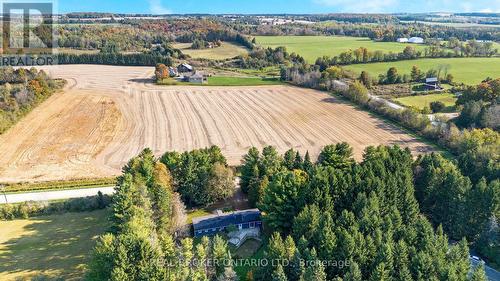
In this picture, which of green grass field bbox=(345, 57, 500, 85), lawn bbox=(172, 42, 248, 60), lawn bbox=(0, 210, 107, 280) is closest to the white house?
green grass field bbox=(345, 57, 500, 85)

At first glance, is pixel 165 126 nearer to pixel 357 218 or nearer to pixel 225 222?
pixel 225 222

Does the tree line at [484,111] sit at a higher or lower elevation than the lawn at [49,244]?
higher

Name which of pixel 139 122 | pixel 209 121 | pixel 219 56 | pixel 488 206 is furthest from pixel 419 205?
pixel 219 56

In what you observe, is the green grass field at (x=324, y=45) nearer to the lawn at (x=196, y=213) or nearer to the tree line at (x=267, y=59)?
the tree line at (x=267, y=59)

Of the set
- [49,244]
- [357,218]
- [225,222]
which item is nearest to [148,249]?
[225,222]

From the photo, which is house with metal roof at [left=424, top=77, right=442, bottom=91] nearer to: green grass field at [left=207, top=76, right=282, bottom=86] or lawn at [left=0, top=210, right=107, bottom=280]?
green grass field at [left=207, top=76, right=282, bottom=86]

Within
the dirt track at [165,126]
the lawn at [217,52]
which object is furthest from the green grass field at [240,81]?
the lawn at [217,52]
